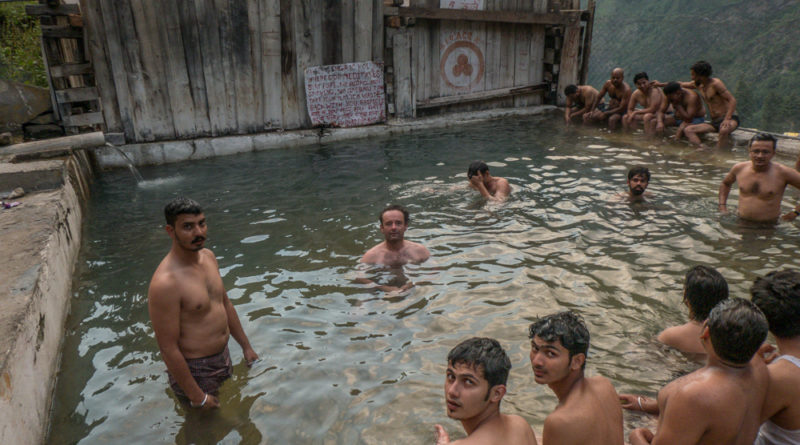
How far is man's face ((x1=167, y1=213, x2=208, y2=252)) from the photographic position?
10.5ft

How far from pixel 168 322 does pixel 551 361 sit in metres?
2.13

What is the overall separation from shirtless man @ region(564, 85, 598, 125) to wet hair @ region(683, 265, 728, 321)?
412 inches

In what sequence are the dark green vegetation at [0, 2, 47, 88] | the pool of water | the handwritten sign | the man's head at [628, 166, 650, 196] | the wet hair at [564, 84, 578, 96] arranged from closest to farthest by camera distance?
the pool of water < the man's head at [628, 166, 650, 196] < the handwritten sign < the dark green vegetation at [0, 2, 47, 88] < the wet hair at [564, 84, 578, 96]

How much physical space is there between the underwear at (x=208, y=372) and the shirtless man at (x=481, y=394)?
175cm

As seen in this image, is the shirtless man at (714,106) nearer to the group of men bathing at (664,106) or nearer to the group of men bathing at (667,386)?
the group of men bathing at (664,106)

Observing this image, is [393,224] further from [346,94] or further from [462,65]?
[462,65]

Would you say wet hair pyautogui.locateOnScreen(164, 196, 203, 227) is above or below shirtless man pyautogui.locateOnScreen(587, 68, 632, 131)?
above

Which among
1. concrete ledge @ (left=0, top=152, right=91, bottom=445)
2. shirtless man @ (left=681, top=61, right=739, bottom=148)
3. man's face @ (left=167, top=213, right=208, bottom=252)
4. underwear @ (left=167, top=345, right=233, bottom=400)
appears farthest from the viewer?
shirtless man @ (left=681, top=61, right=739, bottom=148)

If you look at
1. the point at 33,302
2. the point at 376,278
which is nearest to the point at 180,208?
the point at 33,302

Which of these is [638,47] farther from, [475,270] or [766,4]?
[475,270]

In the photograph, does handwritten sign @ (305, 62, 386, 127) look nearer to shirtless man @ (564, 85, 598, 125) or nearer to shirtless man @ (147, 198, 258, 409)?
shirtless man @ (564, 85, 598, 125)

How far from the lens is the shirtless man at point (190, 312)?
3.12 metres

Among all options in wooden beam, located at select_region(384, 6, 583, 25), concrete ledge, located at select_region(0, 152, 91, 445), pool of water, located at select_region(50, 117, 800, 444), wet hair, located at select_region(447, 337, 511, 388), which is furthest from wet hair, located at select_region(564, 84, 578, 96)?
wet hair, located at select_region(447, 337, 511, 388)

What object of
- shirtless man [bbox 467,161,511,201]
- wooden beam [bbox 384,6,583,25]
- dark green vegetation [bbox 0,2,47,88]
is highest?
wooden beam [bbox 384,6,583,25]
